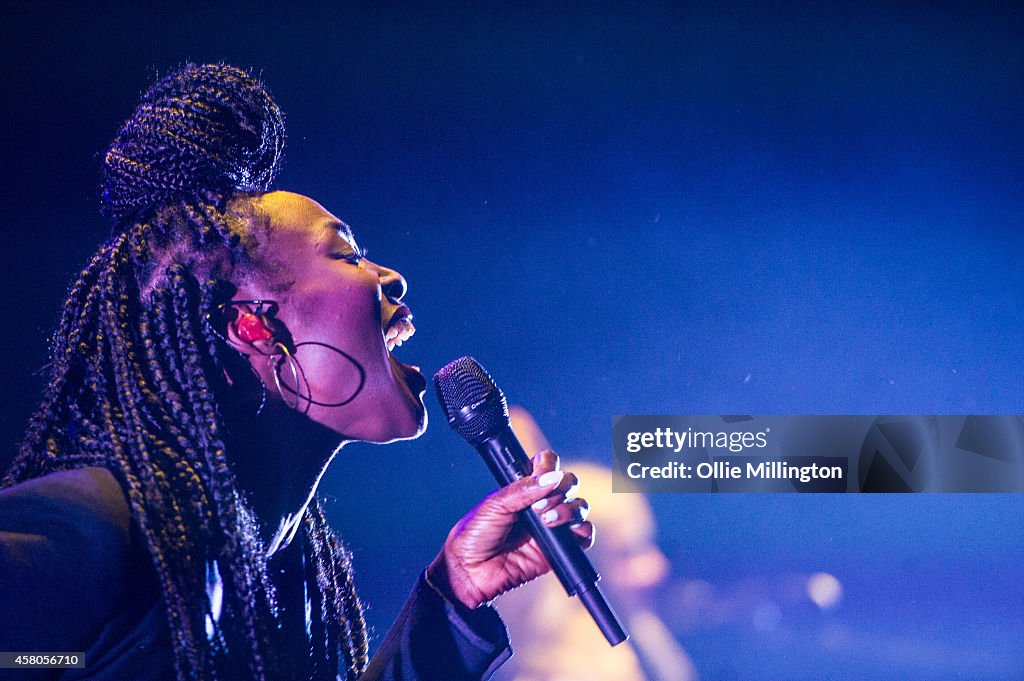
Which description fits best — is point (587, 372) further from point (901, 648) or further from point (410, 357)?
point (901, 648)

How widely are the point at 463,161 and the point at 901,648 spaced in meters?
1.69

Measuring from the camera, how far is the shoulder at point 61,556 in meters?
1.39

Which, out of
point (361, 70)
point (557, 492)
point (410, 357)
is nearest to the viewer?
point (557, 492)

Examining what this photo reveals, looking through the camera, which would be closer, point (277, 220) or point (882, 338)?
point (277, 220)

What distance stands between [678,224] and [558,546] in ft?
3.09

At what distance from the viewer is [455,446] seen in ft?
6.95

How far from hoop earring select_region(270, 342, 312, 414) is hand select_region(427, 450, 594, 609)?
0.46m

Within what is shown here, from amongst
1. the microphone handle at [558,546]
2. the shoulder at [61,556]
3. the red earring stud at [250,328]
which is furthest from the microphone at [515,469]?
the shoulder at [61,556]

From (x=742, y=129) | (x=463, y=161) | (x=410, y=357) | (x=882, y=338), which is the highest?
(x=742, y=129)

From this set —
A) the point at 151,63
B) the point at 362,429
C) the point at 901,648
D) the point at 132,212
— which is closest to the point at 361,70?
the point at 151,63

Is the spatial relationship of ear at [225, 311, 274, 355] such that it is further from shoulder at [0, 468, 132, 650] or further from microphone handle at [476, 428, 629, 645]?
microphone handle at [476, 428, 629, 645]

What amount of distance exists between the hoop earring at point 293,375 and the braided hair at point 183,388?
66 millimetres

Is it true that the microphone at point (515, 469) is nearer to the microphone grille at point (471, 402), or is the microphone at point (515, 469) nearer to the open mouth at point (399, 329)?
the microphone grille at point (471, 402)

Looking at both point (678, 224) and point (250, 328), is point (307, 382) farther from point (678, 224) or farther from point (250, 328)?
point (678, 224)
